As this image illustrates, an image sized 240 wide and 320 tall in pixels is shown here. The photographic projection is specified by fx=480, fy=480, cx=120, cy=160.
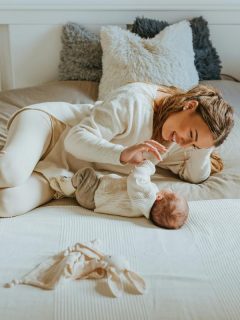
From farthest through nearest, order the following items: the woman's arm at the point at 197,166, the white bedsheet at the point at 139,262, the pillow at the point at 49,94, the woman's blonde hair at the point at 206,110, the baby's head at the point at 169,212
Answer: the pillow at the point at 49,94, the woman's arm at the point at 197,166, the woman's blonde hair at the point at 206,110, the baby's head at the point at 169,212, the white bedsheet at the point at 139,262

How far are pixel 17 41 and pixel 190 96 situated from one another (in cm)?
114

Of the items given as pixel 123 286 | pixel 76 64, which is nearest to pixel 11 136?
pixel 123 286

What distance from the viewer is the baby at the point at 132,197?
47.6 inches

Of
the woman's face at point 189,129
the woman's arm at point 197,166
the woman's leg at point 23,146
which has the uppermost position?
the woman's face at point 189,129

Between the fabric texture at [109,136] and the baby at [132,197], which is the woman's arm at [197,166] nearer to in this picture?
the fabric texture at [109,136]

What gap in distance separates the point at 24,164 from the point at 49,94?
0.73 metres

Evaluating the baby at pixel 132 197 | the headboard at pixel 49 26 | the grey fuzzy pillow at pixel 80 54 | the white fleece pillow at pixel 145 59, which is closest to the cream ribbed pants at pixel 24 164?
the baby at pixel 132 197

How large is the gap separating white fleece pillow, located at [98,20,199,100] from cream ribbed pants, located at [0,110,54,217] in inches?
24.4

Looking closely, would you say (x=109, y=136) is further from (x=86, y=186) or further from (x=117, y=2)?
(x=117, y=2)

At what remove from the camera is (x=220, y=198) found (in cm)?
140

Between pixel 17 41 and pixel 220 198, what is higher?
pixel 17 41

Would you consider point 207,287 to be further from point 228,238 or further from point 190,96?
point 190,96

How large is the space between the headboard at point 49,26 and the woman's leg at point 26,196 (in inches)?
39.9

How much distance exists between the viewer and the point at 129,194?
1258mm
